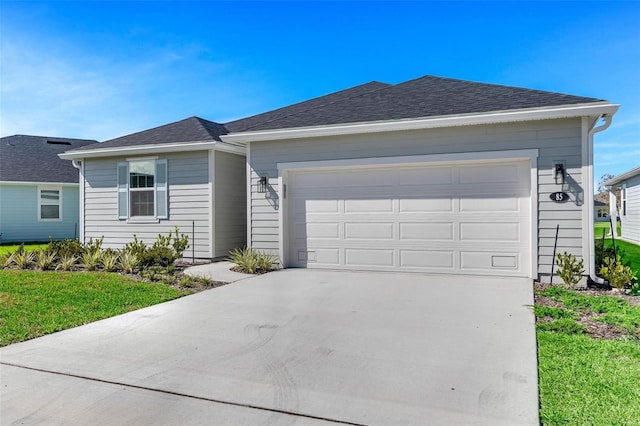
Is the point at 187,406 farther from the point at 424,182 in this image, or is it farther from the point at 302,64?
the point at 302,64

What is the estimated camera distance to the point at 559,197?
22.7 ft

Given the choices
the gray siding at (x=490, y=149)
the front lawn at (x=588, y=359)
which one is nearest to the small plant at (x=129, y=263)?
the gray siding at (x=490, y=149)

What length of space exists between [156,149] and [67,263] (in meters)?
3.44

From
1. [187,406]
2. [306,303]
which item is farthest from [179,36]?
[187,406]

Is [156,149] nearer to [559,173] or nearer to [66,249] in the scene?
[66,249]

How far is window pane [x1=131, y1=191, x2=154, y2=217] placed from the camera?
426 inches

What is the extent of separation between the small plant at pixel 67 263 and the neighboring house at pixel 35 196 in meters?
8.22

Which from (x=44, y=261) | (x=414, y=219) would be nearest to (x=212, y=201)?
(x=44, y=261)

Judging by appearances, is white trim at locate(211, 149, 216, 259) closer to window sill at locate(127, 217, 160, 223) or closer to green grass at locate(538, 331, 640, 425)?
window sill at locate(127, 217, 160, 223)

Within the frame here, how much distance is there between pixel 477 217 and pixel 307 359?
5043 mm

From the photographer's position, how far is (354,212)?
8336mm

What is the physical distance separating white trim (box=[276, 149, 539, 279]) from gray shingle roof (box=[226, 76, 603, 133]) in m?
0.77

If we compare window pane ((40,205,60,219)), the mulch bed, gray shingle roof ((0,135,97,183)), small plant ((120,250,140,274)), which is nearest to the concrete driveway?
the mulch bed

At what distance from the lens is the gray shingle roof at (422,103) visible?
723cm
